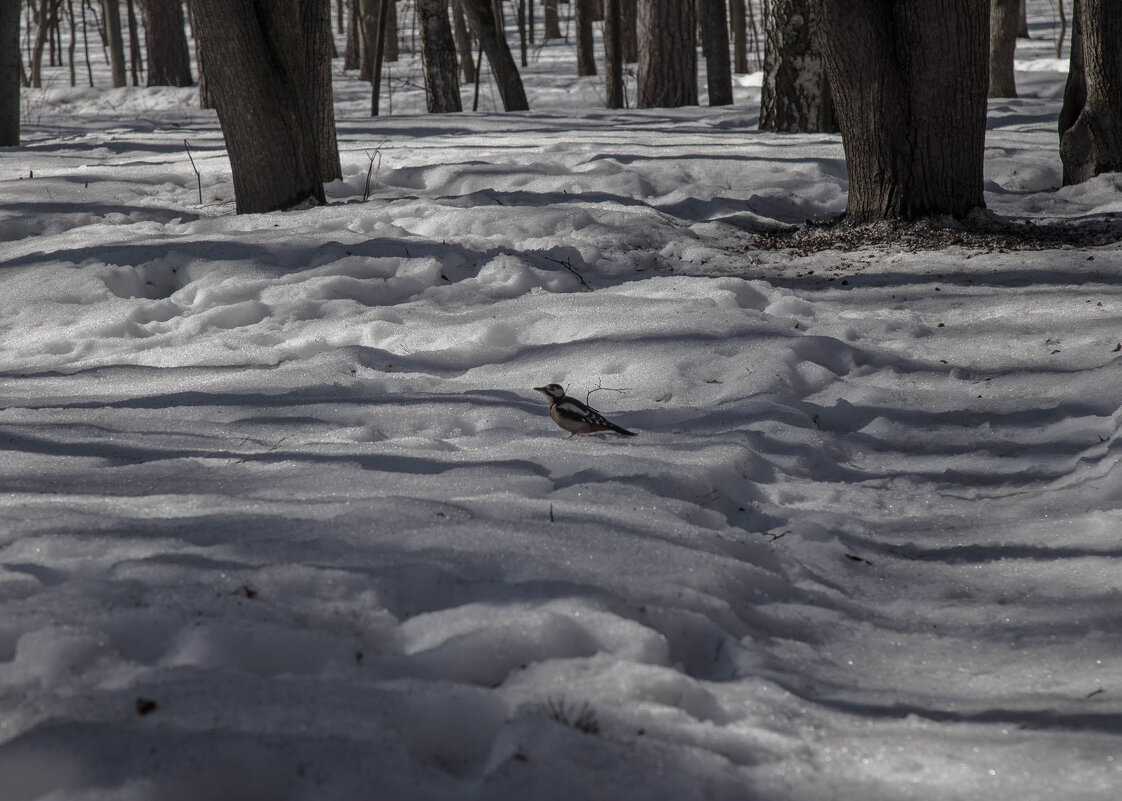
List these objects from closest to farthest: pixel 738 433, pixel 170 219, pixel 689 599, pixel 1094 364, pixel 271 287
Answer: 1. pixel 689 599
2. pixel 738 433
3. pixel 1094 364
4. pixel 271 287
5. pixel 170 219

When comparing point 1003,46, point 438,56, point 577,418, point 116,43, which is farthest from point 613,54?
point 116,43

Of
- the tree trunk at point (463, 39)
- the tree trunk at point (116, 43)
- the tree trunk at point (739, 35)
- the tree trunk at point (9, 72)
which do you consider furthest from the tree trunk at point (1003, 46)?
the tree trunk at point (116, 43)

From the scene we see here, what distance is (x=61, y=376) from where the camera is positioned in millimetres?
4098

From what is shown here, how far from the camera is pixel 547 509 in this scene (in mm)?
2617

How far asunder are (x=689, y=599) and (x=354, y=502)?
998 mm

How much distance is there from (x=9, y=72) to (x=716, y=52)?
9.70 m

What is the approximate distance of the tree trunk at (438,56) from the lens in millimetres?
12305

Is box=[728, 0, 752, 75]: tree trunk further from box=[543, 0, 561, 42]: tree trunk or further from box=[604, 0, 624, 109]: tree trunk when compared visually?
box=[604, 0, 624, 109]: tree trunk

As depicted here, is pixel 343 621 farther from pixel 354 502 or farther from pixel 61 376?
pixel 61 376

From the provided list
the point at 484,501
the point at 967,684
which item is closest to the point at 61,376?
the point at 484,501

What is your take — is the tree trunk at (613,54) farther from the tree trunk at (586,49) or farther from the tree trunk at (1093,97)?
the tree trunk at (1093,97)

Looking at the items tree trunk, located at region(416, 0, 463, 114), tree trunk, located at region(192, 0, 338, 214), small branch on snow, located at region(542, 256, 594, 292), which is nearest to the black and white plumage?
small branch on snow, located at region(542, 256, 594, 292)

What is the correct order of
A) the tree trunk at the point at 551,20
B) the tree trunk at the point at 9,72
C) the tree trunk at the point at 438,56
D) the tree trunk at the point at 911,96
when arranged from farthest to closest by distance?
the tree trunk at the point at 551,20 < the tree trunk at the point at 438,56 < the tree trunk at the point at 9,72 < the tree trunk at the point at 911,96

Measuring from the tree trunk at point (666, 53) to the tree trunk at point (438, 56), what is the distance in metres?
2.63
